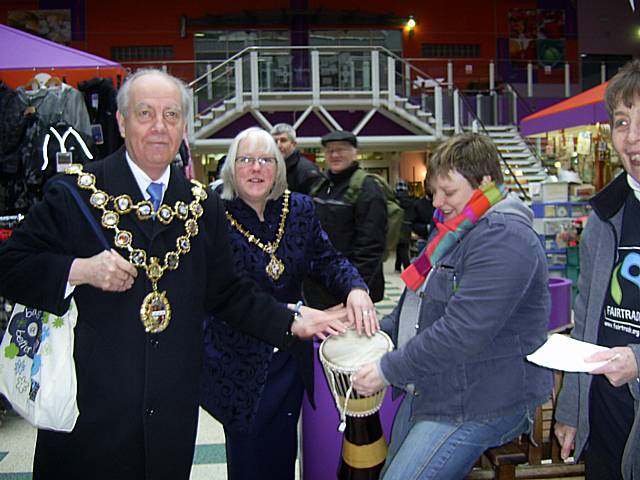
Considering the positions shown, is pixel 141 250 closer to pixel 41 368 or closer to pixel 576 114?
pixel 41 368

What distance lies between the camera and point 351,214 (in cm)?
367

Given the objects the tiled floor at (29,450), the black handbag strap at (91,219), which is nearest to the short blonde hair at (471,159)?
the black handbag strap at (91,219)

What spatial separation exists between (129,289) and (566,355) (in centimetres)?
118

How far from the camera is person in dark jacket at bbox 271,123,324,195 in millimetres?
4004

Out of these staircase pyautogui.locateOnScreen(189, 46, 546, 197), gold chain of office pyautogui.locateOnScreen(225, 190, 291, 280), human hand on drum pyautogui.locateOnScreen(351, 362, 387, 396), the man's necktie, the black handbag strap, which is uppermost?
staircase pyautogui.locateOnScreen(189, 46, 546, 197)

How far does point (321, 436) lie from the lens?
2357mm

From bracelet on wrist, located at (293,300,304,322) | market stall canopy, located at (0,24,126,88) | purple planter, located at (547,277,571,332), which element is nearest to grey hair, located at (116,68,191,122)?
bracelet on wrist, located at (293,300,304,322)

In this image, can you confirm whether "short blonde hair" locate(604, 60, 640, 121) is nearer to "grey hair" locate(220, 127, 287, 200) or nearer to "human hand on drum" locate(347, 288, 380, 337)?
"human hand on drum" locate(347, 288, 380, 337)

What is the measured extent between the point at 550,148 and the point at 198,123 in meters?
7.81

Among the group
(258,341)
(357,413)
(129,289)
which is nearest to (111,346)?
(129,289)

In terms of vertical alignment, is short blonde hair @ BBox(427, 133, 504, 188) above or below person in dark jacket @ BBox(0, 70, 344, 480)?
above

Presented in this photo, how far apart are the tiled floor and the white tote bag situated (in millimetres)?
1607

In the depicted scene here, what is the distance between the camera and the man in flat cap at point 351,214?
11.8ft

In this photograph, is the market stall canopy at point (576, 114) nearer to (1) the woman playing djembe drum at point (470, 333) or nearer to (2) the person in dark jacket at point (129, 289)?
(1) the woman playing djembe drum at point (470, 333)
